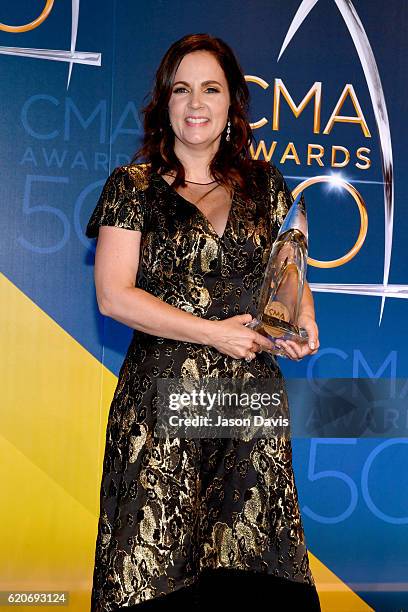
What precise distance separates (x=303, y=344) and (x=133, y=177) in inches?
20.9

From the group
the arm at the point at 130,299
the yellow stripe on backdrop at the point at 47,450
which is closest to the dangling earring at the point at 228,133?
the arm at the point at 130,299

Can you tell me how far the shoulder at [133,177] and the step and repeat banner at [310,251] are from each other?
3.73 ft

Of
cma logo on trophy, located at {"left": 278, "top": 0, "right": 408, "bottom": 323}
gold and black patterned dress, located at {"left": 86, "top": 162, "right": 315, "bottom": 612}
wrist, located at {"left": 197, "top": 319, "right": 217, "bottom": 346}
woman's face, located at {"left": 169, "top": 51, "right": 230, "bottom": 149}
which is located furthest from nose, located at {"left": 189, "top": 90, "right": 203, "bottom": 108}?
cma logo on trophy, located at {"left": 278, "top": 0, "right": 408, "bottom": 323}

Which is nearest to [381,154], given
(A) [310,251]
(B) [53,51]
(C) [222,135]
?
(A) [310,251]

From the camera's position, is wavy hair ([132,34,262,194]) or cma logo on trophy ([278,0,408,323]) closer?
wavy hair ([132,34,262,194])

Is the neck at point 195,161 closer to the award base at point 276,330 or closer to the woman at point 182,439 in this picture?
the woman at point 182,439

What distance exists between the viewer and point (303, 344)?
5.87ft

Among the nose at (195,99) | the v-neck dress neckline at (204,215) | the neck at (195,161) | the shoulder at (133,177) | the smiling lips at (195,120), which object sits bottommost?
the v-neck dress neckline at (204,215)

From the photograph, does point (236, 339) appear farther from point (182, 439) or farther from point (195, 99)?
point (195, 99)

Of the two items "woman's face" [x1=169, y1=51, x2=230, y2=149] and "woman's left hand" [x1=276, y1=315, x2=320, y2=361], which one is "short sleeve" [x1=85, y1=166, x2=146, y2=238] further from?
"woman's left hand" [x1=276, y1=315, x2=320, y2=361]

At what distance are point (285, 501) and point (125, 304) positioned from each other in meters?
0.53

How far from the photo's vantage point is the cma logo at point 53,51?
304 centimetres

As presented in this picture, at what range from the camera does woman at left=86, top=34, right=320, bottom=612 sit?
1.84 meters

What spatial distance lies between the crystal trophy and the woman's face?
360 mm
